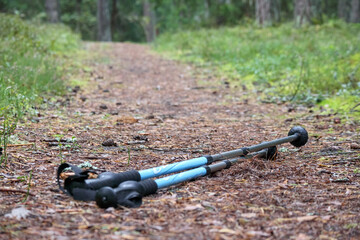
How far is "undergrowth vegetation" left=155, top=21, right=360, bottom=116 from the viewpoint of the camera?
22.2 ft

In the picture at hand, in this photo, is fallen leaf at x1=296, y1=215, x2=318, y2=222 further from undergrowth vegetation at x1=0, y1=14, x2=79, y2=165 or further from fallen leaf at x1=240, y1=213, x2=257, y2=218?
undergrowth vegetation at x1=0, y1=14, x2=79, y2=165

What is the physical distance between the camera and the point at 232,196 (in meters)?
2.62

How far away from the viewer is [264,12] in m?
16.6

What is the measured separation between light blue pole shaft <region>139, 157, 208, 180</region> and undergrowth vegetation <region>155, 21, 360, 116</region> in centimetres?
351

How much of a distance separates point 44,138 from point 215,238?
8.46 feet

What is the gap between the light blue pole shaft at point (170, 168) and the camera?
2.79 metres

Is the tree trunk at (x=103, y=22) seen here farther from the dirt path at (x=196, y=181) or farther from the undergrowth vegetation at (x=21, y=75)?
the dirt path at (x=196, y=181)

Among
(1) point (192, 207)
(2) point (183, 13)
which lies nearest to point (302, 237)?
(1) point (192, 207)

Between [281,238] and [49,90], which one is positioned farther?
[49,90]

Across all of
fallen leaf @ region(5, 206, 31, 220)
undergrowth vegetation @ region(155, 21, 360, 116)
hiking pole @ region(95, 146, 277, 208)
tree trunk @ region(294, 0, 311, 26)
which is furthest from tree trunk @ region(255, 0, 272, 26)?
fallen leaf @ region(5, 206, 31, 220)

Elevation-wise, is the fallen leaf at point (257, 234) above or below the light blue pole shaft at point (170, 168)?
below

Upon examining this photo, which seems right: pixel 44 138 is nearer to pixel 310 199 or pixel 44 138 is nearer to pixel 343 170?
pixel 310 199

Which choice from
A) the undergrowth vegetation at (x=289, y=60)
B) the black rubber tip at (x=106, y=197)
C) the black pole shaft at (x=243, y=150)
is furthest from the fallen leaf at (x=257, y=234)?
the undergrowth vegetation at (x=289, y=60)

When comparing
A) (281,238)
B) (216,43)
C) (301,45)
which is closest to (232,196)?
(281,238)
